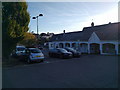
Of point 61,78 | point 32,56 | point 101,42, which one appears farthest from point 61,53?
point 61,78

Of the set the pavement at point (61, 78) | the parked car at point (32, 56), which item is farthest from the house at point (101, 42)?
the parked car at point (32, 56)

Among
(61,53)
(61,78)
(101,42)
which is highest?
(101,42)

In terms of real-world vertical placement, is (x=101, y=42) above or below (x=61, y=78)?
above

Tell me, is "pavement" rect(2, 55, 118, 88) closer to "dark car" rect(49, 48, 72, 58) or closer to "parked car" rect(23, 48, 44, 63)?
"parked car" rect(23, 48, 44, 63)

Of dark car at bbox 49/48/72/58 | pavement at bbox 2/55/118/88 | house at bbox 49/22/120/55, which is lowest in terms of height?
pavement at bbox 2/55/118/88

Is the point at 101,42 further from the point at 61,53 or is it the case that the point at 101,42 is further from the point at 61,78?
the point at 61,78

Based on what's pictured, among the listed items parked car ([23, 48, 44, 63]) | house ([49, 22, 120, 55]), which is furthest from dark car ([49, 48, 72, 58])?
house ([49, 22, 120, 55])

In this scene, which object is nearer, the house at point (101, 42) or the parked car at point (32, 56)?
the parked car at point (32, 56)

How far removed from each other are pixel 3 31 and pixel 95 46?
2152 centimetres

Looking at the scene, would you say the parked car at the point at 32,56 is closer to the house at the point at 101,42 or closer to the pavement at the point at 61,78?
the pavement at the point at 61,78

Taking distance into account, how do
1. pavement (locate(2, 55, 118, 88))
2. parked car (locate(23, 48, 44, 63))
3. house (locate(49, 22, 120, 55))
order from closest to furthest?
1. pavement (locate(2, 55, 118, 88))
2. parked car (locate(23, 48, 44, 63))
3. house (locate(49, 22, 120, 55))

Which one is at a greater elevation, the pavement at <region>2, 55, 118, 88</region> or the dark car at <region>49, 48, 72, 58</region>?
the dark car at <region>49, 48, 72, 58</region>

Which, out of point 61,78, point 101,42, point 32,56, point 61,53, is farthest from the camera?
point 101,42

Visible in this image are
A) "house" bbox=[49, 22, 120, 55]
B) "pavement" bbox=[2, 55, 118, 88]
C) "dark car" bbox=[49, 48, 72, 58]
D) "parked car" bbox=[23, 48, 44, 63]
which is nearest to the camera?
"pavement" bbox=[2, 55, 118, 88]
